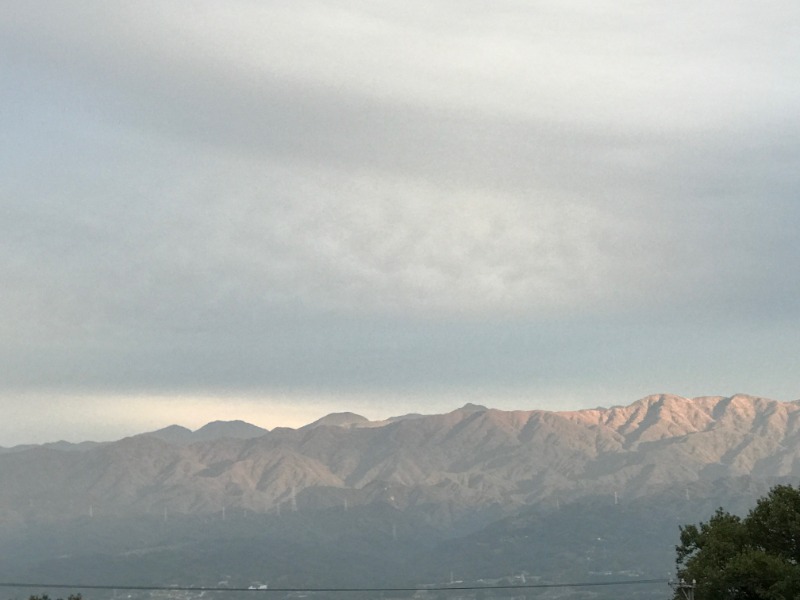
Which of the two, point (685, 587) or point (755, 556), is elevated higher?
point (755, 556)

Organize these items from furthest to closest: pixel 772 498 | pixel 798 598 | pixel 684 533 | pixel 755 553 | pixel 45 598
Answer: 1. pixel 45 598
2. pixel 684 533
3. pixel 772 498
4. pixel 755 553
5. pixel 798 598

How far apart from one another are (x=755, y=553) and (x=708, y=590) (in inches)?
285

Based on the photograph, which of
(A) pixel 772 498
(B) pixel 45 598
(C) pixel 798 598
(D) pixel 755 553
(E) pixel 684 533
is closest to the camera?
(C) pixel 798 598

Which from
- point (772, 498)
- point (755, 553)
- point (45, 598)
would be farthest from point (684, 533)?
point (45, 598)

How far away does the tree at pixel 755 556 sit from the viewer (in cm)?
9775

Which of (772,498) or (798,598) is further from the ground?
(772,498)

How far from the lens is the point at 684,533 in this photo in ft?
415

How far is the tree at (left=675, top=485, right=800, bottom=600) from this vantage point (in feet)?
321

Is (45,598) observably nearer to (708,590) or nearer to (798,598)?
(708,590)

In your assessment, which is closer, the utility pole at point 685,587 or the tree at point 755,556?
the tree at point 755,556

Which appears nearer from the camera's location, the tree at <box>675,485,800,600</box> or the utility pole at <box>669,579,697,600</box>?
the tree at <box>675,485,800,600</box>

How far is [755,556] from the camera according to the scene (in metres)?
99.3

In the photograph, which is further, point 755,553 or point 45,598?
point 45,598

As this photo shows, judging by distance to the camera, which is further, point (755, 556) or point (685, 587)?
point (685, 587)
